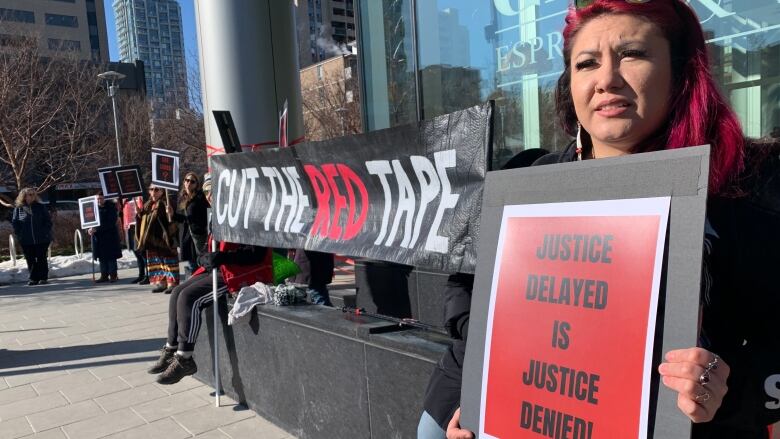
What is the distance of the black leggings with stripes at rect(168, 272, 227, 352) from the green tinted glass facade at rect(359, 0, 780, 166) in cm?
347

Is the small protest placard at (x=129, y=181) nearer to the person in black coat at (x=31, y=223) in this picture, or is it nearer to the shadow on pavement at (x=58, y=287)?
the shadow on pavement at (x=58, y=287)

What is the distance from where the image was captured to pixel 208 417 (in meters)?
4.64

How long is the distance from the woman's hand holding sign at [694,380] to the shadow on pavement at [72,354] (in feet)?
20.3

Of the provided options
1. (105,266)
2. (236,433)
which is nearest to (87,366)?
(236,433)

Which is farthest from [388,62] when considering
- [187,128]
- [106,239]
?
[187,128]

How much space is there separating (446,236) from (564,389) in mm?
1312

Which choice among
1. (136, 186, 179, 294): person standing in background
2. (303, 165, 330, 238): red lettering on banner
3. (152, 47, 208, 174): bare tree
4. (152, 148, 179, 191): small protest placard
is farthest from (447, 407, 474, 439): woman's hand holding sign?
(152, 47, 208, 174): bare tree

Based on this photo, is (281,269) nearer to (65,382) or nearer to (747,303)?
(65,382)

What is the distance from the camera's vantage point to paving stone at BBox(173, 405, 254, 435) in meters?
4.47

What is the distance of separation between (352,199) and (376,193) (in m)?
0.28

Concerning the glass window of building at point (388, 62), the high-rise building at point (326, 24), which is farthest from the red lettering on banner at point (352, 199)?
the high-rise building at point (326, 24)

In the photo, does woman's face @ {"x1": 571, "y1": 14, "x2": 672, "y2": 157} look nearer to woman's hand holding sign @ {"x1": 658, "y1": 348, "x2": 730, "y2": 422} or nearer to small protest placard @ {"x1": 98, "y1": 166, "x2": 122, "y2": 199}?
woman's hand holding sign @ {"x1": 658, "y1": 348, "x2": 730, "y2": 422}

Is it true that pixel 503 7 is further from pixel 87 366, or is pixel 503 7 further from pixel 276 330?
pixel 87 366

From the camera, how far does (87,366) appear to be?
20.6 feet
